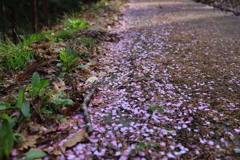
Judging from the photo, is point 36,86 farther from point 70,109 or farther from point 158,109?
point 158,109

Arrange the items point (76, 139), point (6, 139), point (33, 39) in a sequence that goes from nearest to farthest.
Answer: point (6, 139), point (76, 139), point (33, 39)

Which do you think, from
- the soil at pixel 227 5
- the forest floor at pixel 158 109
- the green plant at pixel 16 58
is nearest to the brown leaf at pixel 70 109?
the forest floor at pixel 158 109

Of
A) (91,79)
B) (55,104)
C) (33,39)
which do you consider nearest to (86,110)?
(55,104)

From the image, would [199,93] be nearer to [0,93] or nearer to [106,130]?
[106,130]

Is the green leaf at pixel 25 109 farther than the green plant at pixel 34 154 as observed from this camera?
Yes

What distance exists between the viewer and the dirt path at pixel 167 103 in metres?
1.76

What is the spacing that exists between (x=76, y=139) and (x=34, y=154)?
39 centimetres

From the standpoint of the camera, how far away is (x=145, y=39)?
546 cm

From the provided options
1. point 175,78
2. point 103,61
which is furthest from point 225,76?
point 103,61

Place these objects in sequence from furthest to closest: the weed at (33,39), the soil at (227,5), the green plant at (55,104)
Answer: the soil at (227,5), the weed at (33,39), the green plant at (55,104)

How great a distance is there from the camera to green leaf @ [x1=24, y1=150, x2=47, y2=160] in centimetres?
148

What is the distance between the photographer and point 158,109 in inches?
92.6

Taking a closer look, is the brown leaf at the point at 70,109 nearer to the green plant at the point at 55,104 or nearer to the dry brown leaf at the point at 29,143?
the green plant at the point at 55,104

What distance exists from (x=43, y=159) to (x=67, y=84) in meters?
1.40
